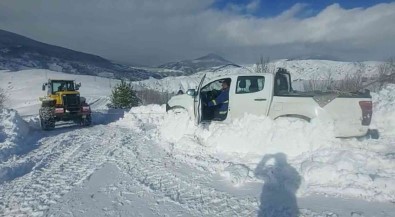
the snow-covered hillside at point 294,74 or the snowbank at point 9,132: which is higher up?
the snow-covered hillside at point 294,74

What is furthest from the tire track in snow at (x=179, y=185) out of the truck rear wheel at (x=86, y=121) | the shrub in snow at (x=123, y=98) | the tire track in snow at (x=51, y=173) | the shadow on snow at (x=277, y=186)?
the shrub in snow at (x=123, y=98)

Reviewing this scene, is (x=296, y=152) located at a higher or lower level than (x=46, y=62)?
lower

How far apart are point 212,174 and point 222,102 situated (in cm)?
377

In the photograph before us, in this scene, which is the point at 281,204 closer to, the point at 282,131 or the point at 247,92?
the point at 282,131

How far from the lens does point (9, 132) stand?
38.2ft

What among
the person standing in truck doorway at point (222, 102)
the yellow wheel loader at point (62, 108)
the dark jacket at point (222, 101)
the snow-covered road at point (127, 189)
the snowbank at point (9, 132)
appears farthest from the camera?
the yellow wheel loader at point (62, 108)

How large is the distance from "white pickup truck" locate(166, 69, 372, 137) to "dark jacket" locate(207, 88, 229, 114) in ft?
1.09

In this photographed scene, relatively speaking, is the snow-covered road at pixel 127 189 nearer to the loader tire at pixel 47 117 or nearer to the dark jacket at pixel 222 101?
the dark jacket at pixel 222 101

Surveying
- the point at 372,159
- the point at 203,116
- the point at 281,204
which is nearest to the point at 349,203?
the point at 281,204

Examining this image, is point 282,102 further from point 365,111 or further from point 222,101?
point 222,101

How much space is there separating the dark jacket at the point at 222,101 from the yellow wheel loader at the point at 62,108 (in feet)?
29.0

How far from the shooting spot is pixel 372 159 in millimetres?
6352

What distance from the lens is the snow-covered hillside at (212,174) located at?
16.3 feet

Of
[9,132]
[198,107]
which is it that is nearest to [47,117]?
[9,132]
